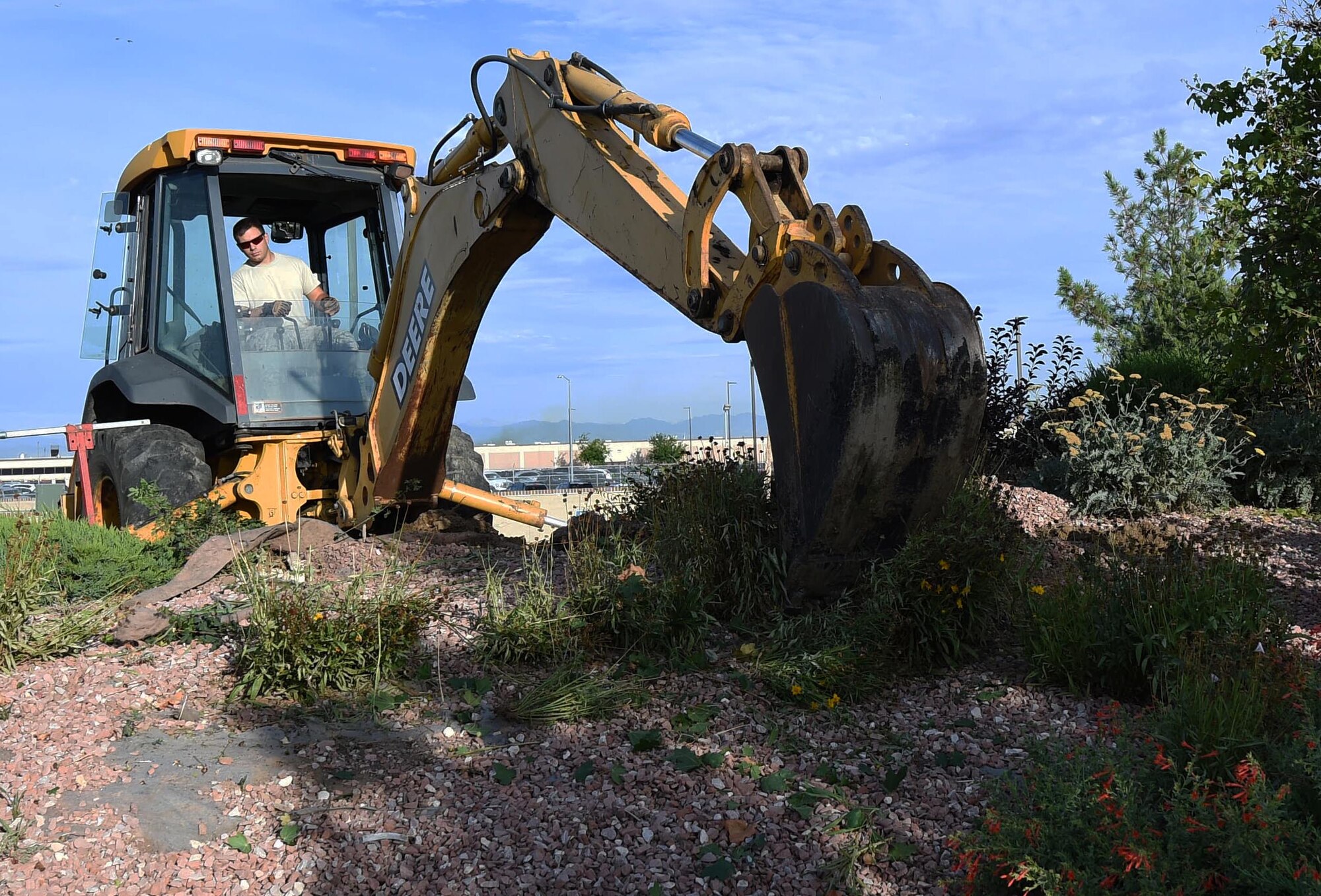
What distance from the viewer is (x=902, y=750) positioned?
3809 mm

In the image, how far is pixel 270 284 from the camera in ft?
24.9

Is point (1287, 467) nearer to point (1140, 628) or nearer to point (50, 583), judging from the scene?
point (1140, 628)

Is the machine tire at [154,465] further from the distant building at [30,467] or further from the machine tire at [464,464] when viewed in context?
the distant building at [30,467]

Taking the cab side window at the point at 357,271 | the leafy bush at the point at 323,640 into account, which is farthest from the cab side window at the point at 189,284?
the leafy bush at the point at 323,640

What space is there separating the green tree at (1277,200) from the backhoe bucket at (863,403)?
6.47m

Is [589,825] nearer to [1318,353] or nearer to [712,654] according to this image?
[712,654]

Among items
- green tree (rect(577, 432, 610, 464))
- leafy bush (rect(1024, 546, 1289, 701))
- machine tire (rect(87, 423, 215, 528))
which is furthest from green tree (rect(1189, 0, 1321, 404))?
green tree (rect(577, 432, 610, 464))

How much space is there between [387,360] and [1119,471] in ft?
17.5

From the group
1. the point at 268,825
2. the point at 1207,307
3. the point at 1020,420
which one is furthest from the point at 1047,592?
the point at 1207,307

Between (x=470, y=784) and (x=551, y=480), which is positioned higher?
(x=470, y=784)

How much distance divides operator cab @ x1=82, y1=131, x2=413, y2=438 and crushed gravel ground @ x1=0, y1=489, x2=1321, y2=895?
2946 mm

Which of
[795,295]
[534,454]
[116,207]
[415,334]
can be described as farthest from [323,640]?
[534,454]

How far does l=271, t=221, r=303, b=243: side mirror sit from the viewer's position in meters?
8.18

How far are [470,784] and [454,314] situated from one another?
124 inches
